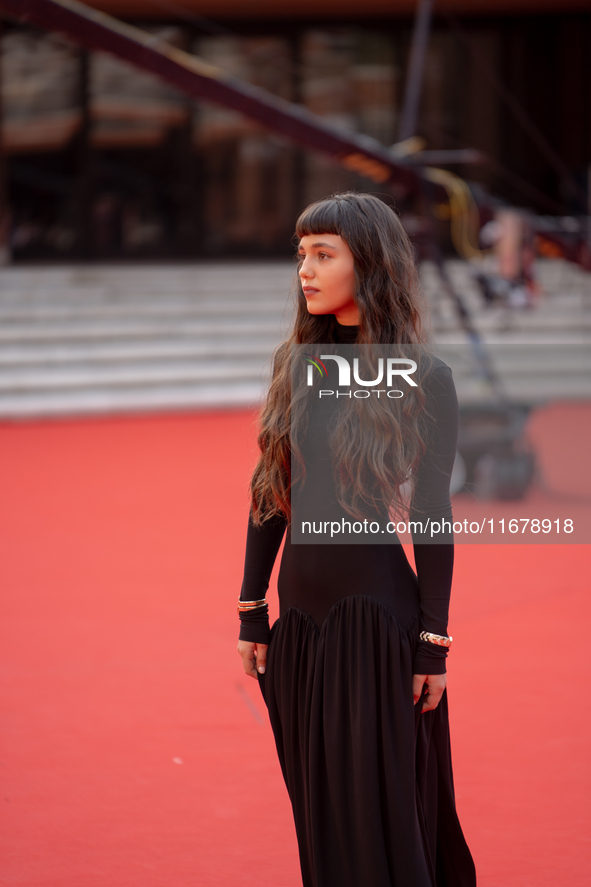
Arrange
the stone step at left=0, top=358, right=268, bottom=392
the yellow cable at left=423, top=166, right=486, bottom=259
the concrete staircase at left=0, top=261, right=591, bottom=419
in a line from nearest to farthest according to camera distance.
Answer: the yellow cable at left=423, top=166, right=486, bottom=259
the stone step at left=0, top=358, right=268, bottom=392
the concrete staircase at left=0, top=261, right=591, bottom=419

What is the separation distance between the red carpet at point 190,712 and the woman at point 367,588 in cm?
64

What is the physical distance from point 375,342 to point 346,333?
93 millimetres

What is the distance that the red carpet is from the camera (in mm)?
2477

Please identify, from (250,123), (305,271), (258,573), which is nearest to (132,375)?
(250,123)

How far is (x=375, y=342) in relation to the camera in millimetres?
1826

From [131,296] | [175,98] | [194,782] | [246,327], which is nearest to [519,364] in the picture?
[246,327]

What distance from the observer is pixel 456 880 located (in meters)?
2.06

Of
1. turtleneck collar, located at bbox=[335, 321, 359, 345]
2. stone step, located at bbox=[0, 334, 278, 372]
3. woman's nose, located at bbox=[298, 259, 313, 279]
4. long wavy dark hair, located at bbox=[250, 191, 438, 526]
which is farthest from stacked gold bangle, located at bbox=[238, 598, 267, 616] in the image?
stone step, located at bbox=[0, 334, 278, 372]

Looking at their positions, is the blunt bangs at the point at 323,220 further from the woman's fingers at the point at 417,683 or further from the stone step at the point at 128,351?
the stone step at the point at 128,351

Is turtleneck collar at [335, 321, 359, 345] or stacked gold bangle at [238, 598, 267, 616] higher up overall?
turtleneck collar at [335, 321, 359, 345]

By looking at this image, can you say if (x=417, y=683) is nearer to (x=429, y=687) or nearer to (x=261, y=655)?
(x=429, y=687)

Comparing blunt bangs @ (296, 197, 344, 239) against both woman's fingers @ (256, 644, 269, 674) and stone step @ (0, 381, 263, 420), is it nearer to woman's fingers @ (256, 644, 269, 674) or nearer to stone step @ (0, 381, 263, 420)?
woman's fingers @ (256, 644, 269, 674)

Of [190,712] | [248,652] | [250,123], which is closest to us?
[248,652]

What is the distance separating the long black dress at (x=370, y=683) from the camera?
180cm
